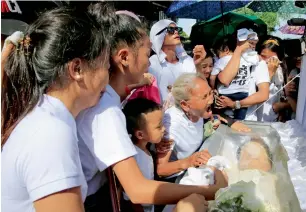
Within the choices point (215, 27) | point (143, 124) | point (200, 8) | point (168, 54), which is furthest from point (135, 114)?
point (200, 8)

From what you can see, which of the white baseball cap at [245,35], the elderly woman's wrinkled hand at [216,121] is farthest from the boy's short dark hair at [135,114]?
the white baseball cap at [245,35]

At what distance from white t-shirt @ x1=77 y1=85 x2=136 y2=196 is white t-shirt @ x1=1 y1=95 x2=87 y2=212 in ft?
0.70

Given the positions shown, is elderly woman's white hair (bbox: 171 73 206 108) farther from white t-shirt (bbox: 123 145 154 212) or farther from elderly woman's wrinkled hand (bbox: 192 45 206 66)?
elderly woman's wrinkled hand (bbox: 192 45 206 66)

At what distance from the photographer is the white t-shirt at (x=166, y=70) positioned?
236 cm

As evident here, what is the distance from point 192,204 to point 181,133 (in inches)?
29.7

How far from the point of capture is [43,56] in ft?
2.69

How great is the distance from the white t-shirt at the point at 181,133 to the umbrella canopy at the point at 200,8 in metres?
3.26

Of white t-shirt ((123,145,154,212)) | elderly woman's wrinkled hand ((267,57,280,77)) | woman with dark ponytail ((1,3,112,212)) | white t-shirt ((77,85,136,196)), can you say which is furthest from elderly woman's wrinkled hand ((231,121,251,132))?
woman with dark ponytail ((1,3,112,212))

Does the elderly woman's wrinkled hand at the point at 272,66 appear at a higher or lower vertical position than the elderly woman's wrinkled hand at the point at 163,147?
lower

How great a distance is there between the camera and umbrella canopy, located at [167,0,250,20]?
15.6 ft

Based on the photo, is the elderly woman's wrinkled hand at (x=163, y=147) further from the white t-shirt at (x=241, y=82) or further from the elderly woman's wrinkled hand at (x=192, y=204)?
the white t-shirt at (x=241, y=82)

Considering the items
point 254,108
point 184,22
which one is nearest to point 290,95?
point 254,108

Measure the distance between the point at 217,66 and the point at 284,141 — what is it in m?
0.98

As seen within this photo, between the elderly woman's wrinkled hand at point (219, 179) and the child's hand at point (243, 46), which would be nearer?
the elderly woman's wrinkled hand at point (219, 179)
